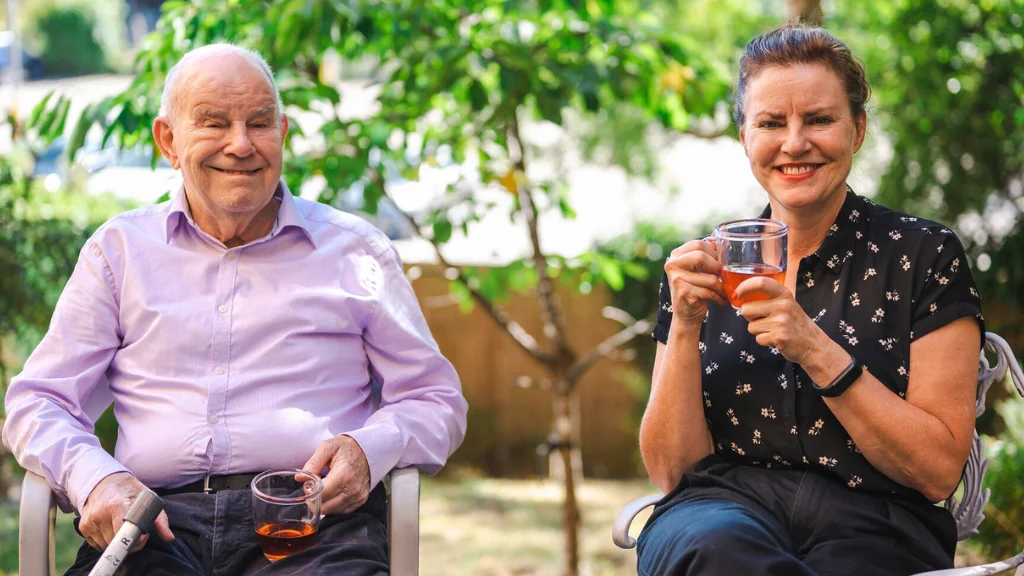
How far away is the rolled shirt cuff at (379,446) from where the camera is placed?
2293 millimetres

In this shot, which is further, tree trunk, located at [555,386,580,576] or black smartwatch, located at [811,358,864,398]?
tree trunk, located at [555,386,580,576]

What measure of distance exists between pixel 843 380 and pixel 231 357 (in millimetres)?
1364

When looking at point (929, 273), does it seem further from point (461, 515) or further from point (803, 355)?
point (461, 515)

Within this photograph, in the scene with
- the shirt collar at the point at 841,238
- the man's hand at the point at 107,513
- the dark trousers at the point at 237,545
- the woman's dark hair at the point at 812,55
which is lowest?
the dark trousers at the point at 237,545

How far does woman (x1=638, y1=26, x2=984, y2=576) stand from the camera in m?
1.99

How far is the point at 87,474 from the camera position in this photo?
7.20ft

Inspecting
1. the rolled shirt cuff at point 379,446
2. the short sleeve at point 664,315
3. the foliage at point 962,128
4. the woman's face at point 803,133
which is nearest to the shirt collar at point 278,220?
the rolled shirt cuff at point 379,446

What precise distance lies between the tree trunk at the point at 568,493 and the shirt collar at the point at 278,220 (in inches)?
72.1

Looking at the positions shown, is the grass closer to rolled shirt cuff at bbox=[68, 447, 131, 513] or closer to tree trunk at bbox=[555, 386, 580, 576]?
tree trunk at bbox=[555, 386, 580, 576]

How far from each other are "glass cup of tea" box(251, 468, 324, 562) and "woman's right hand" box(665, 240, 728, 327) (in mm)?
821

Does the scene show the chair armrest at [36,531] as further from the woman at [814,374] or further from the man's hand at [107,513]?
the woman at [814,374]

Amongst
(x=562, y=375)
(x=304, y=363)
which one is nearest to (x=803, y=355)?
(x=304, y=363)

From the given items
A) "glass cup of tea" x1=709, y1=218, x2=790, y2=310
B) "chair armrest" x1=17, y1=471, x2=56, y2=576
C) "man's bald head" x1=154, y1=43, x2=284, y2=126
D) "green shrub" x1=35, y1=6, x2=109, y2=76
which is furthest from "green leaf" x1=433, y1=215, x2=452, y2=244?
"green shrub" x1=35, y1=6, x2=109, y2=76

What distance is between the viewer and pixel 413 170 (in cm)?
402
